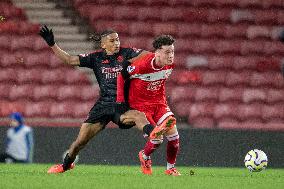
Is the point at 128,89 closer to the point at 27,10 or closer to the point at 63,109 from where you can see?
the point at 63,109

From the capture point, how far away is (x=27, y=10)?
15133mm

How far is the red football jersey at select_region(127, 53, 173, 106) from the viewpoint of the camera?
8.75 m

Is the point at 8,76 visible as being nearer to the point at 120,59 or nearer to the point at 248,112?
the point at 248,112

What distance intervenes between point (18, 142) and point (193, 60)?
11.4 feet

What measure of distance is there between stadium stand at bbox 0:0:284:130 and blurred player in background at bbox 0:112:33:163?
0.87 meters

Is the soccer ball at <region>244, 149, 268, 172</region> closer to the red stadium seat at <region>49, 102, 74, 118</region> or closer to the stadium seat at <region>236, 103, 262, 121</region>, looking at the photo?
the stadium seat at <region>236, 103, 262, 121</region>

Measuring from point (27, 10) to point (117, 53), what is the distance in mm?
6244

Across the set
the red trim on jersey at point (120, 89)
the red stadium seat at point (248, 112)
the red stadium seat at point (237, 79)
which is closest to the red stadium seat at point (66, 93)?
the red stadium seat at point (237, 79)

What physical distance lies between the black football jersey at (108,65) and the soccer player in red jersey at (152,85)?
0.24 meters

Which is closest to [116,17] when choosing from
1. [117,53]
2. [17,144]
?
[17,144]

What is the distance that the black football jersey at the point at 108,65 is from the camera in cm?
917

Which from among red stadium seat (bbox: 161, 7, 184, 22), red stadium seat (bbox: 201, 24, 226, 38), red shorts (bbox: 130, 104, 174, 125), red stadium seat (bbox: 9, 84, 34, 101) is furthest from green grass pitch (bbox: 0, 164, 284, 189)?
red stadium seat (bbox: 161, 7, 184, 22)

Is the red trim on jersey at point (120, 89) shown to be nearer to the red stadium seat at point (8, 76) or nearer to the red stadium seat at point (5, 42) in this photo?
the red stadium seat at point (8, 76)

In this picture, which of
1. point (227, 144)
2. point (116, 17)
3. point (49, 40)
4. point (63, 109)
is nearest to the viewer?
point (49, 40)
